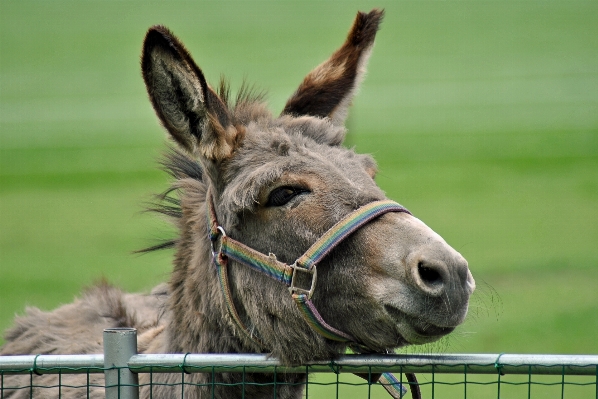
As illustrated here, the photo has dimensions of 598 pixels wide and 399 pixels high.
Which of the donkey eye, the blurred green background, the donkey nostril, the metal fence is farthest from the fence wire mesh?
the donkey eye

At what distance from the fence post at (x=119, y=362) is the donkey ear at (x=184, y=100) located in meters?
0.90

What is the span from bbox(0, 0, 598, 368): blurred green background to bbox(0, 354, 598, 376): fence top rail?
0.38m

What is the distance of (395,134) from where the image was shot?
23.9m

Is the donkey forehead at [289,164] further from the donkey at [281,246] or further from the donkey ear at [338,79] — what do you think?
the donkey ear at [338,79]

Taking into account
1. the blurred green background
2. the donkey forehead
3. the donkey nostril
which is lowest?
the donkey nostril

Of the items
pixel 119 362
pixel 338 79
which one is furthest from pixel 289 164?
pixel 119 362

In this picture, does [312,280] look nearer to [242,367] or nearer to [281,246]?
[281,246]

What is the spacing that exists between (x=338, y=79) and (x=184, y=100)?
0.95 meters

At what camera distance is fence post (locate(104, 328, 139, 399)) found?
3.32m

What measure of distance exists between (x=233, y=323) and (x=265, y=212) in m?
0.48

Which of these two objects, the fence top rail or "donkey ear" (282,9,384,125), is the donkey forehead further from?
the fence top rail

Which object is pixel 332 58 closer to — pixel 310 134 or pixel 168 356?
pixel 310 134

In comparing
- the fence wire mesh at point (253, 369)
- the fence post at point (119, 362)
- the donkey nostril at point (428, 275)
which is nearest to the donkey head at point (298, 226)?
the donkey nostril at point (428, 275)

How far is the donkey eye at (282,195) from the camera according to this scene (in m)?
3.58
